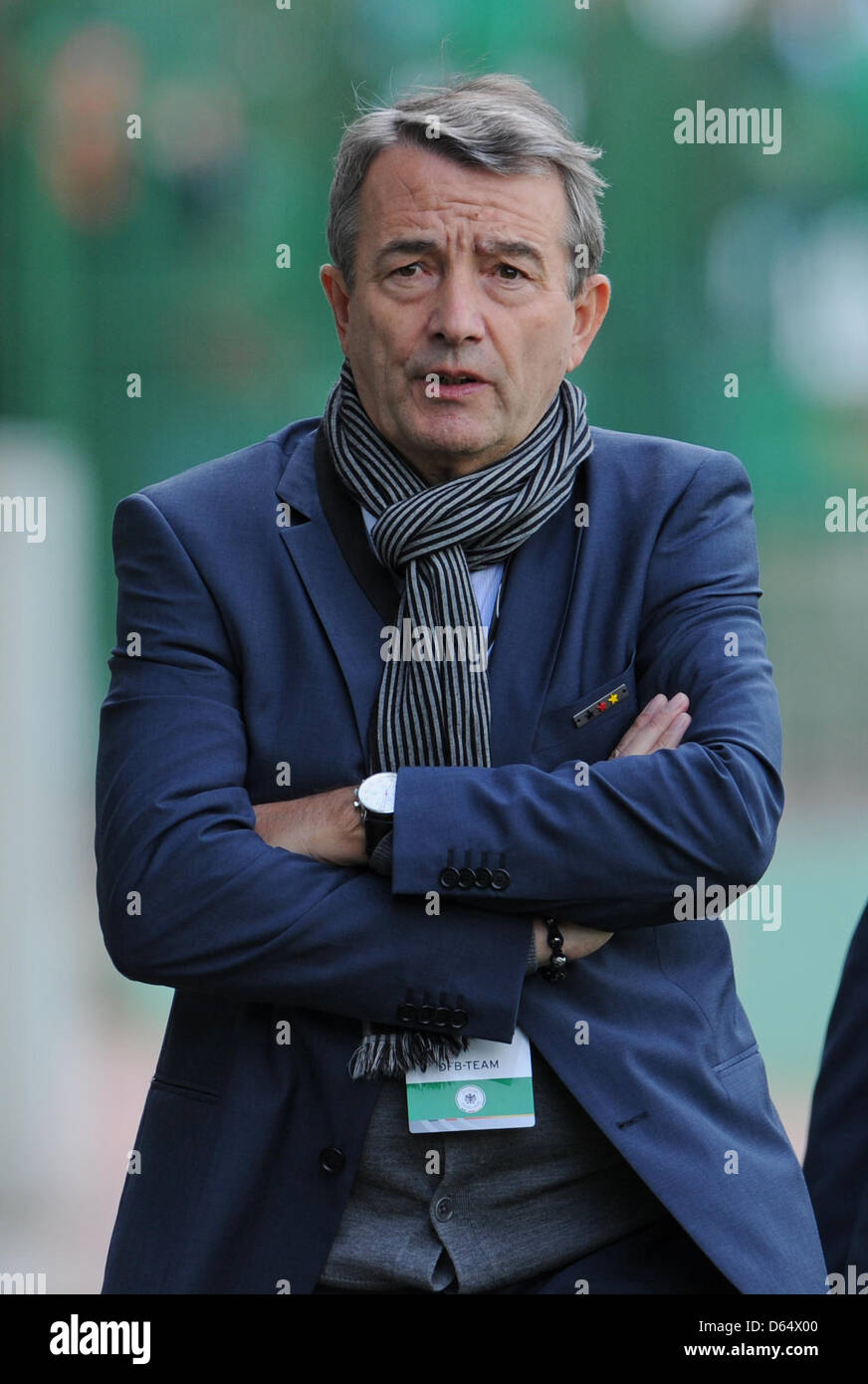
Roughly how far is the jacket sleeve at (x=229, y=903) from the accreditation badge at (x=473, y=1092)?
5cm

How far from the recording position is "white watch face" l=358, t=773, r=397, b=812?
Answer: 2.33m

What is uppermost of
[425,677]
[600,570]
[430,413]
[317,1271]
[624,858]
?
[430,413]

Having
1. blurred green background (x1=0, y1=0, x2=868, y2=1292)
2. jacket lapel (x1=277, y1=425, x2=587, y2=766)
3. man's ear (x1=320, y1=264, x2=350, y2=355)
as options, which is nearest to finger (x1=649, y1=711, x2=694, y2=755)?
jacket lapel (x1=277, y1=425, x2=587, y2=766)

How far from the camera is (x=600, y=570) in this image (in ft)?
8.31

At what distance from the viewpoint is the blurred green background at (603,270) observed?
597 centimetres

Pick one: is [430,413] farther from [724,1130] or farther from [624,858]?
[724,1130]


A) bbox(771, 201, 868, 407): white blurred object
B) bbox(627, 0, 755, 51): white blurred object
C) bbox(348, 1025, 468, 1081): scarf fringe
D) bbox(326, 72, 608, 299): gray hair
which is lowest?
bbox(348, 1025, 468, 1081): scarf fringe

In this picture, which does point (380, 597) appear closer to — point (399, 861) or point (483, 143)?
point (399, 861)

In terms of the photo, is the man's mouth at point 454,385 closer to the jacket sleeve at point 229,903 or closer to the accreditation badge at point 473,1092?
the jacket sleeve at point 229,903

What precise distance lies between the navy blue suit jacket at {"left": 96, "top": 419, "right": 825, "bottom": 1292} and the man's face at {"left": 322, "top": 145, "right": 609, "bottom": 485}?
18cm

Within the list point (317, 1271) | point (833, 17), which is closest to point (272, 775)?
point (317, 1271)

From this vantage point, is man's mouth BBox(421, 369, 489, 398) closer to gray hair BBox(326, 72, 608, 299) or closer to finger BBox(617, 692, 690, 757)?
gray hair BBox(326, 72, 608, 299)

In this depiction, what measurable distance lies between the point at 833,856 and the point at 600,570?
3.95 m

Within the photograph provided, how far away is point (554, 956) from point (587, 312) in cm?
99
